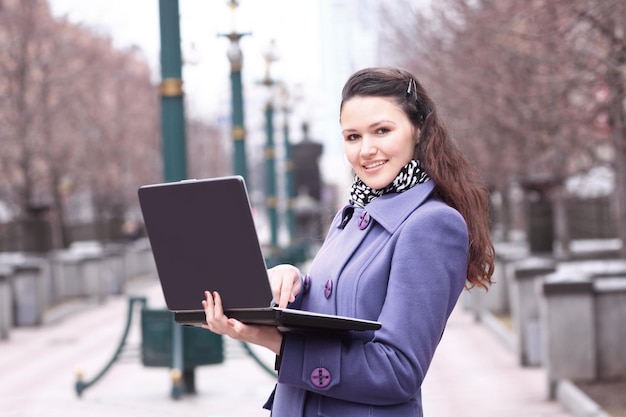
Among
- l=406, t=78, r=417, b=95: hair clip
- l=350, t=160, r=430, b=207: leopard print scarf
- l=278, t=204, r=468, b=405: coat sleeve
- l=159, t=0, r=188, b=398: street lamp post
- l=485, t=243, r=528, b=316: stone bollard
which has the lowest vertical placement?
l=485, t=243, r=528, b=316: stone bollard

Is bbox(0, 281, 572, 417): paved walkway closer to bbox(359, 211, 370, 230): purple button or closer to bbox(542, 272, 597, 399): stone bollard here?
bbox(542, 272, 597, 399): stone bollard

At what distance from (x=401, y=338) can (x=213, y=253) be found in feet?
1.53

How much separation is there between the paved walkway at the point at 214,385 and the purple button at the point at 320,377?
6308mm

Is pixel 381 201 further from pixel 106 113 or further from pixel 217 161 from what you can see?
pixel 217 161

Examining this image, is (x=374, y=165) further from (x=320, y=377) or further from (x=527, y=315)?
(x=527, y=315)

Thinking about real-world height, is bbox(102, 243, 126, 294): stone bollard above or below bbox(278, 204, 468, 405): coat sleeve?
below

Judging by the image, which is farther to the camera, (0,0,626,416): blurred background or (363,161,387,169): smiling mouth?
(0,0,626,416): blurred background

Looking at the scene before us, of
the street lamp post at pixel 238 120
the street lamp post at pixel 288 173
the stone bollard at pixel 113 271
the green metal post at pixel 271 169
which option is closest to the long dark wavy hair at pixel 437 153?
the street lamp post at pixel 238 120

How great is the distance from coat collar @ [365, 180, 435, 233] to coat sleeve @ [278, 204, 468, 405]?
0.21ft

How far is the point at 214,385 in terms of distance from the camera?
37.6 feet

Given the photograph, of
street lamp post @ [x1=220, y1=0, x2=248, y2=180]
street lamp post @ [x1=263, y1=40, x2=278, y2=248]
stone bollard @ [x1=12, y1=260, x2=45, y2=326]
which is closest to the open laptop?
street lamp post @ [x1=220, y1=0, x2=248, y2=180]

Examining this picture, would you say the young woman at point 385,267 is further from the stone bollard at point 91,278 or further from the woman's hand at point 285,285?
the stone bollard at point 91,278

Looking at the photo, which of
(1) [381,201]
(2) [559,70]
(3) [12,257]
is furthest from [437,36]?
(1) [381,201]

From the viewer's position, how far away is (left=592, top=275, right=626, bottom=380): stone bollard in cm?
1092
